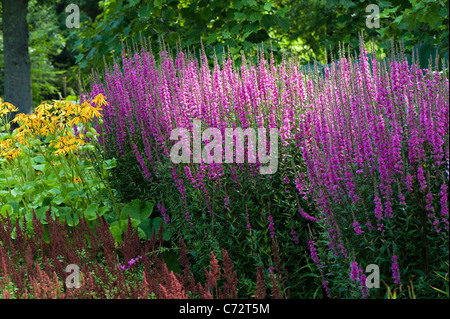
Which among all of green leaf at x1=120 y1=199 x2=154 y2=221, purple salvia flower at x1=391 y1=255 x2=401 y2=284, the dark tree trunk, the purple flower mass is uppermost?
the dark tree trunk

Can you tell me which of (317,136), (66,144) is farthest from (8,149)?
(317,136)

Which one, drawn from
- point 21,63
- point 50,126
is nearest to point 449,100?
point 50,126

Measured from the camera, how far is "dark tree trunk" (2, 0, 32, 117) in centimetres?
1215

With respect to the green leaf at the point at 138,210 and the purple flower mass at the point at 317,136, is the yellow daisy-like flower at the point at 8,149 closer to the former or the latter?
the purple flower mass at the point at 317,136

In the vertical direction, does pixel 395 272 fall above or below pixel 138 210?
below

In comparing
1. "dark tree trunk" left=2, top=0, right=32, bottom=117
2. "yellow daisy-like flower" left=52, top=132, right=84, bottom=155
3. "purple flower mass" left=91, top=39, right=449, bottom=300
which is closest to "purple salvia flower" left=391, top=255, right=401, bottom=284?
"purple flower mass" left=91, top=39, right=449, bottom=300

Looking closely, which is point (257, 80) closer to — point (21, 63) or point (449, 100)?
point (449, 100)

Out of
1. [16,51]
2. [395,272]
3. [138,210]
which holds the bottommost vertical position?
[395,272]

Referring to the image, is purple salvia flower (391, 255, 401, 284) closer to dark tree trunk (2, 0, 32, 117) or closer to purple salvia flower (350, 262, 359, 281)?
purple salvia flower (350, 262, 359, 281)

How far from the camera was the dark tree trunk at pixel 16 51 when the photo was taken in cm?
1215

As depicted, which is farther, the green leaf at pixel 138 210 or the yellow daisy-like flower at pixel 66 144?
the green leaf at pixel 138 210

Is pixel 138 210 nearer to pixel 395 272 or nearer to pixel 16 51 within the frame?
pixel 395 272

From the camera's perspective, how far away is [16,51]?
1224 cm

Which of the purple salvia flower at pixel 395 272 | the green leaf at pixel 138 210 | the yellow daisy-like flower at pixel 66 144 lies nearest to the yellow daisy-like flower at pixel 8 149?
the yellow daisy-like flower at pixel 66 144
